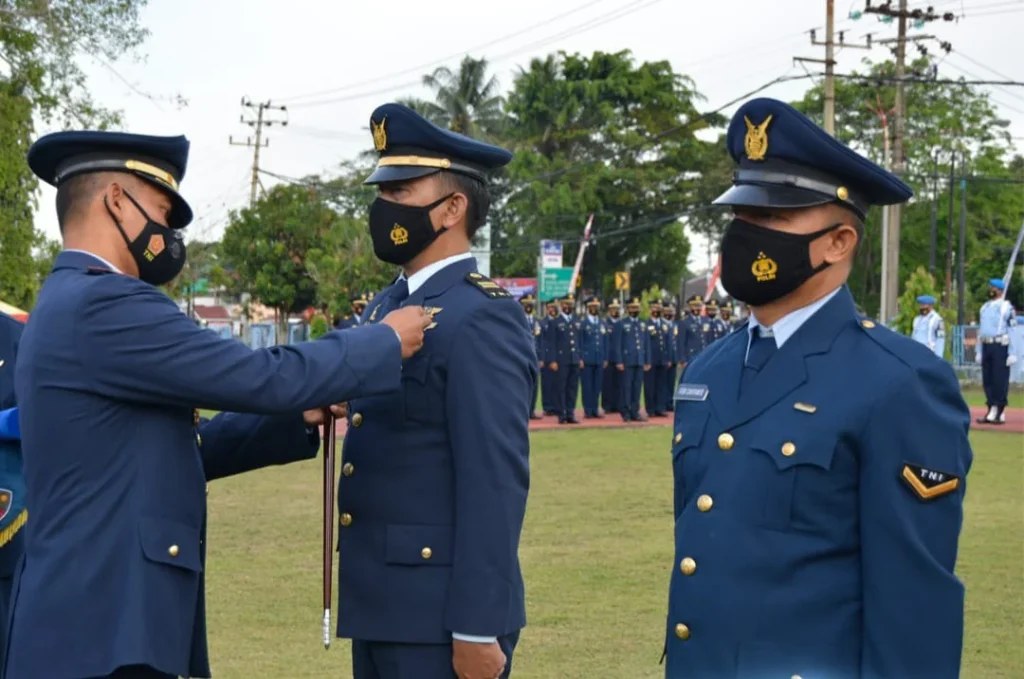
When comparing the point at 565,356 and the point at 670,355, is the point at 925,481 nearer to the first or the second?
the point at 565,356

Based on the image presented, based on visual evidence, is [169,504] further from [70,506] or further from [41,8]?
[41,8]

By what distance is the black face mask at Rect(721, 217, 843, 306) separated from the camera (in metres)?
2.89

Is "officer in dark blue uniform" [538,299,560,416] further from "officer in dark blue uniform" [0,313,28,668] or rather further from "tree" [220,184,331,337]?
"tree" [220,184,331,337]

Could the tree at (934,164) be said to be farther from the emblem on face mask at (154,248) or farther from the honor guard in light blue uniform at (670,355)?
the emblem on face mask at (154,248)

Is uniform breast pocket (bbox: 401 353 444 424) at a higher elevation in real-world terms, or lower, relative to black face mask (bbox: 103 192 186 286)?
lower

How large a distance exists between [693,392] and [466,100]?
60.0 metres

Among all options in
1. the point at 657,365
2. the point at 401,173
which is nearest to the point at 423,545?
the point at 401,173

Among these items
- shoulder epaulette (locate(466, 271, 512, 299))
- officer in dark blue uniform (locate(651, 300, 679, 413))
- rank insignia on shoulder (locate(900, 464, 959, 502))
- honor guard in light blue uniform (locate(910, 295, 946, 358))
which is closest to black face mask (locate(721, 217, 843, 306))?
rank insignia on shoulder (locate(900, 464, 959, 502))

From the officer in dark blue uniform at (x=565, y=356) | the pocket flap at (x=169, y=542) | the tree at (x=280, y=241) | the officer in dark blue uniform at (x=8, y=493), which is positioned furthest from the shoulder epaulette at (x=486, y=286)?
the tree at (x=280, y=241)

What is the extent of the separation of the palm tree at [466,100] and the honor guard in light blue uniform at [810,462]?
57.5 m

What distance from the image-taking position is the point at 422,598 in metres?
3.47

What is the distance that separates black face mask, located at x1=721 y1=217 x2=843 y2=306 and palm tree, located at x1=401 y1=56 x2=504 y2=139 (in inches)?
2263

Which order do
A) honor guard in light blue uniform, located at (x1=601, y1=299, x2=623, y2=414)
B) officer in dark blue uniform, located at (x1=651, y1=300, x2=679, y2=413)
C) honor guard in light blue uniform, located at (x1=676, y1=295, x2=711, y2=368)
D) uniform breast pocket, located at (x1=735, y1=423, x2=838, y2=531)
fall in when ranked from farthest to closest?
1. honor guard in light blue uniform, located at (x1=676, y1=295, x2=711, y2=368)
2. officer in dark blue uniform, located at (x1=651, y1=300, x2=679, y2=413)
3. honor guard in light blue uniform, located at (x1=601, y1=299, x2=623, y2=414)
4. uniform breast pocket, located at (x1=735, y1=423, x2=838, y2=531)

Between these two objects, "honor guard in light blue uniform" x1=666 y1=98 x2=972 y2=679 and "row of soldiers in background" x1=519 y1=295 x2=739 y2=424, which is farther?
"row of soldiers in background" x1=519 y1=295 x2=739 y2=424
